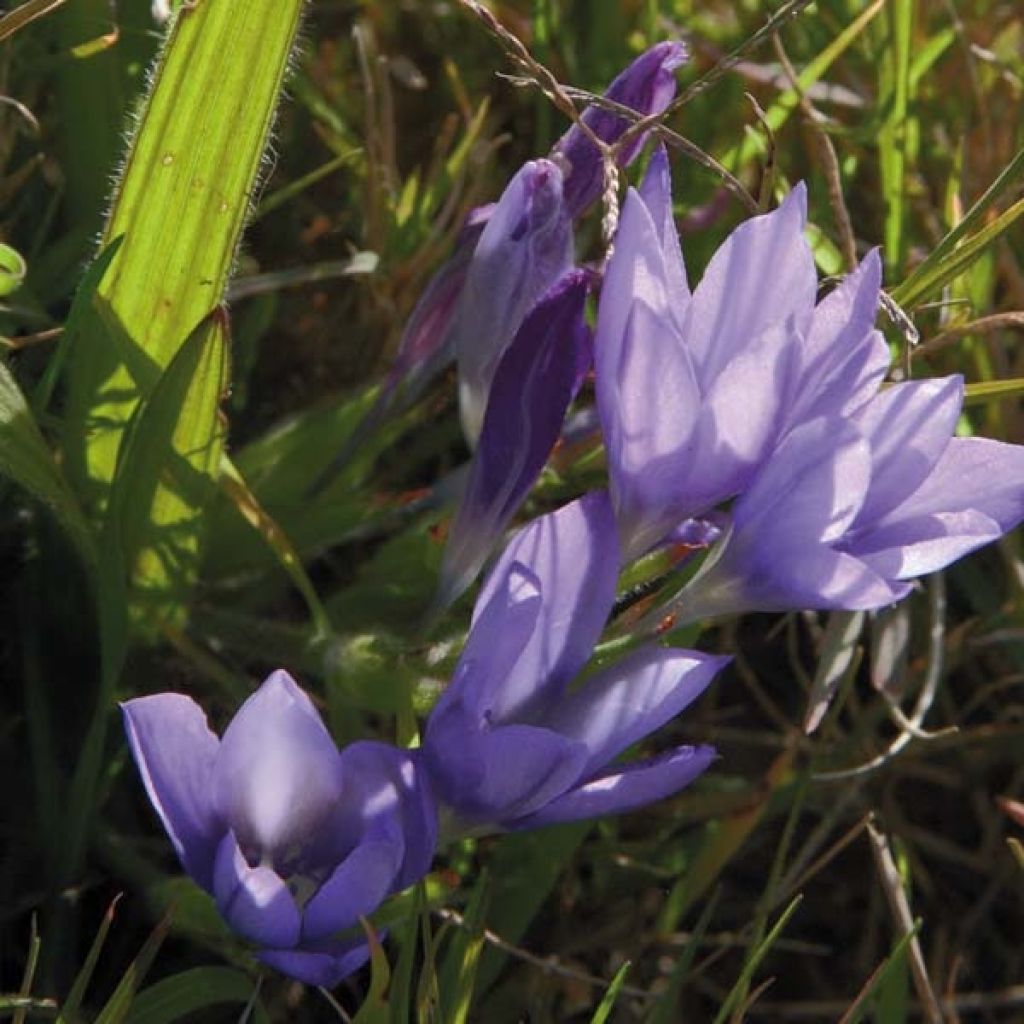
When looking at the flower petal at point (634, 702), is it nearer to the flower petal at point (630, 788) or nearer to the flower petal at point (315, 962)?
the flower petal at point (630, 788)

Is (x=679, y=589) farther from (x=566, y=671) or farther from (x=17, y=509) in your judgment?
(x=17, y=509)

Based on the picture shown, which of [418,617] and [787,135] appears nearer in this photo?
[418,617]

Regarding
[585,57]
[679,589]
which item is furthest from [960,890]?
[585,57]

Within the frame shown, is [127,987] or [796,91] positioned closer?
[127,987]

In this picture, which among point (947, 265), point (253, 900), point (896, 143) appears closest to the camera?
point (253, 900)

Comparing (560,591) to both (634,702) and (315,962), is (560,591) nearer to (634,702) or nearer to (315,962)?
(634,702)

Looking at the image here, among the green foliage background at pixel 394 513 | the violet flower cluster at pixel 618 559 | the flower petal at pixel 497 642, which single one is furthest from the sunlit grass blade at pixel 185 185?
the flower petal at pixel 497 642

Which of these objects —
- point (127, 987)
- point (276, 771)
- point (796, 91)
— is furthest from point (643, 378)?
point (796, 91)

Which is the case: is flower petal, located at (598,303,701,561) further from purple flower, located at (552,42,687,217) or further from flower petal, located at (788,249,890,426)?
purple flower, located at (552,42,687,217)
